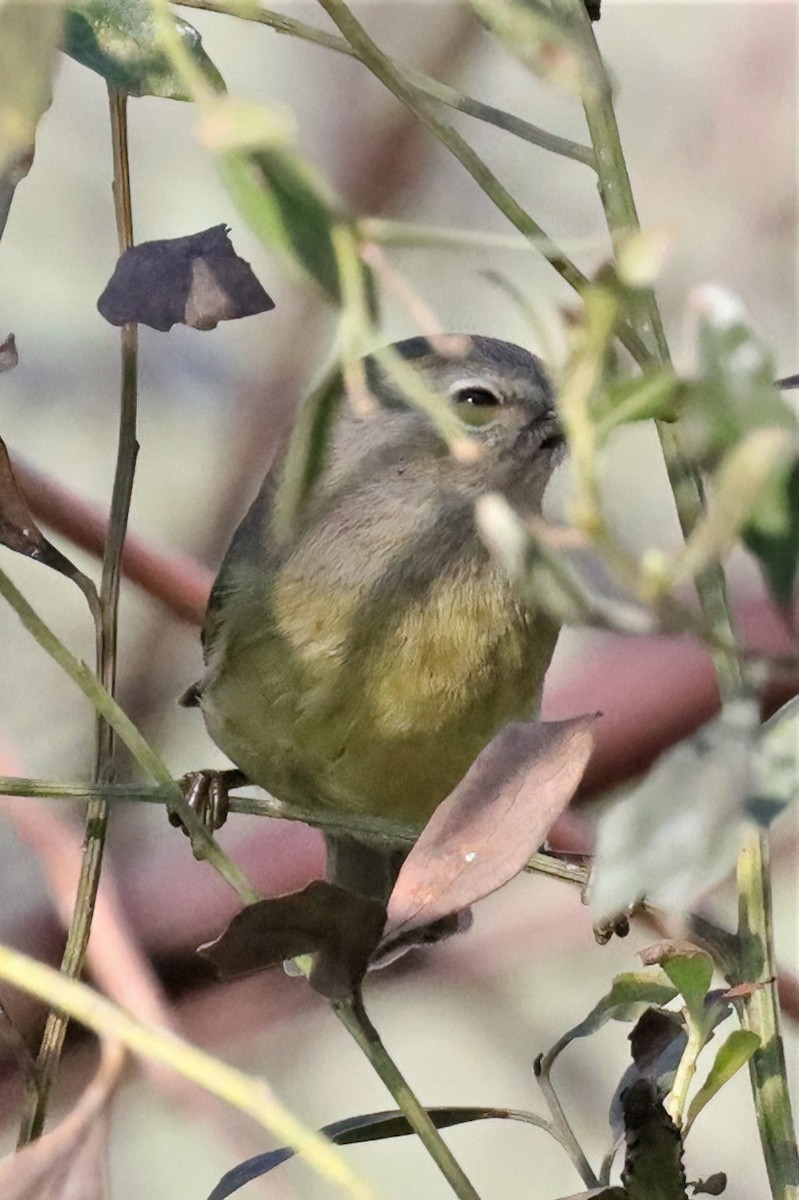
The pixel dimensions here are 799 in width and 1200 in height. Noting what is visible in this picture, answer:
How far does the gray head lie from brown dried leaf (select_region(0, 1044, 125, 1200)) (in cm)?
44

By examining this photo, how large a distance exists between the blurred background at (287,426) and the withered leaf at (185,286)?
67cm

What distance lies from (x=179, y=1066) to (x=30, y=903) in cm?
93

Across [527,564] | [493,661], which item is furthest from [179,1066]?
[493,661]

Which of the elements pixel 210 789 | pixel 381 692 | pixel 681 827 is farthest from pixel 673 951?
pixel 210 789

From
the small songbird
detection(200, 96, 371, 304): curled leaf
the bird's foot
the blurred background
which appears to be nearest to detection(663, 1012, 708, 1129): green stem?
detection(200, 96, 371, 304): curled leaf

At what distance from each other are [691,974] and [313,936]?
96 mm

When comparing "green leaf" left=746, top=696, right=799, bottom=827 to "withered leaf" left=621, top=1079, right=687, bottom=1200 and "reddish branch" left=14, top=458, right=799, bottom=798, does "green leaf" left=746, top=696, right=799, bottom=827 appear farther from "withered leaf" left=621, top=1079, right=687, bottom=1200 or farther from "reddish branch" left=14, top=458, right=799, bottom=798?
"reddish branch" left=14, top=458, right=799, bottom=798

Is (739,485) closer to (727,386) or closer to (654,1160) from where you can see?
(727,386)

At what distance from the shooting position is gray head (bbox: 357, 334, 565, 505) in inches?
27.5

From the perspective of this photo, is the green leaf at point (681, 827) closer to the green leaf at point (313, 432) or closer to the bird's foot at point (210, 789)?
the green leaf at point (313, 432)

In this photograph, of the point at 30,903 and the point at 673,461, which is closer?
the point at 673,461

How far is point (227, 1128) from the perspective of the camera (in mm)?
1046

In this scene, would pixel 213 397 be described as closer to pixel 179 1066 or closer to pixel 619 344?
pixel 619 344

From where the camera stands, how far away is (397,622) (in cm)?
73
